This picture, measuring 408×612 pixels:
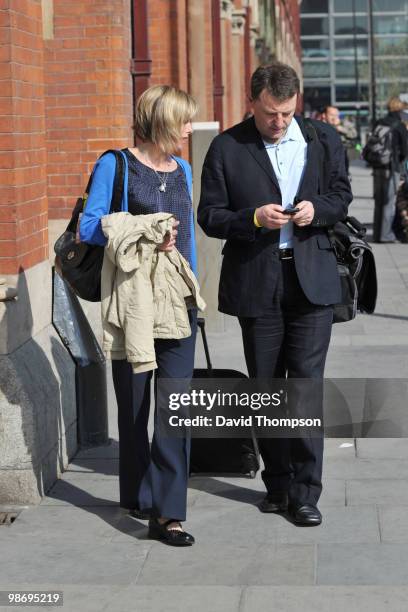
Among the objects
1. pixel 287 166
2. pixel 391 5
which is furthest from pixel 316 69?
pixel 287 166

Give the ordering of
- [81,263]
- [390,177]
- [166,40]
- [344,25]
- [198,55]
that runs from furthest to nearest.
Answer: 1. [344,25]
2. [390,177]
3. [198,55]
4. [166,40]
5. [81,263]

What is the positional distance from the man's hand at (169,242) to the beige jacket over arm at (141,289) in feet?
0.10

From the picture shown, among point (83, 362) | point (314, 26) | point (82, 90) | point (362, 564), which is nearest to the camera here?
point (362, 564)

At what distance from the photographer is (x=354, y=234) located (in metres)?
5.76

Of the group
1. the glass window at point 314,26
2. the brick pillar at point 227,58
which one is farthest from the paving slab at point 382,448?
the glass window at point 314,26

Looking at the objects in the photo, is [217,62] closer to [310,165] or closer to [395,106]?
[395,106]

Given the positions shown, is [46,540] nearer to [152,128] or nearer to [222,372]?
[222,372]

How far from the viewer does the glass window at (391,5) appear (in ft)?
375

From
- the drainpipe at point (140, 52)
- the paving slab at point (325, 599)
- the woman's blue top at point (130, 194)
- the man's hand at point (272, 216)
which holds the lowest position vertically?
the paving slab at point (325, 599)

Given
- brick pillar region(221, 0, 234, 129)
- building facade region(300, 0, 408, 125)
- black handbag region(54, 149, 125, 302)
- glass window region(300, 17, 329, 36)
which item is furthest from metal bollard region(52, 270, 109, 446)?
glass window region(300, 17, 329, 36)

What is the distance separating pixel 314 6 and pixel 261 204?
110650 mm

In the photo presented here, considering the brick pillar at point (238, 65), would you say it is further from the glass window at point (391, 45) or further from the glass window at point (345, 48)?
the glass window at point (345, 48)

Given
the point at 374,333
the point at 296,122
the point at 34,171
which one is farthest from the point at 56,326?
the point at 374,333

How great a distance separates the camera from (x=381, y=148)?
60.1ft
